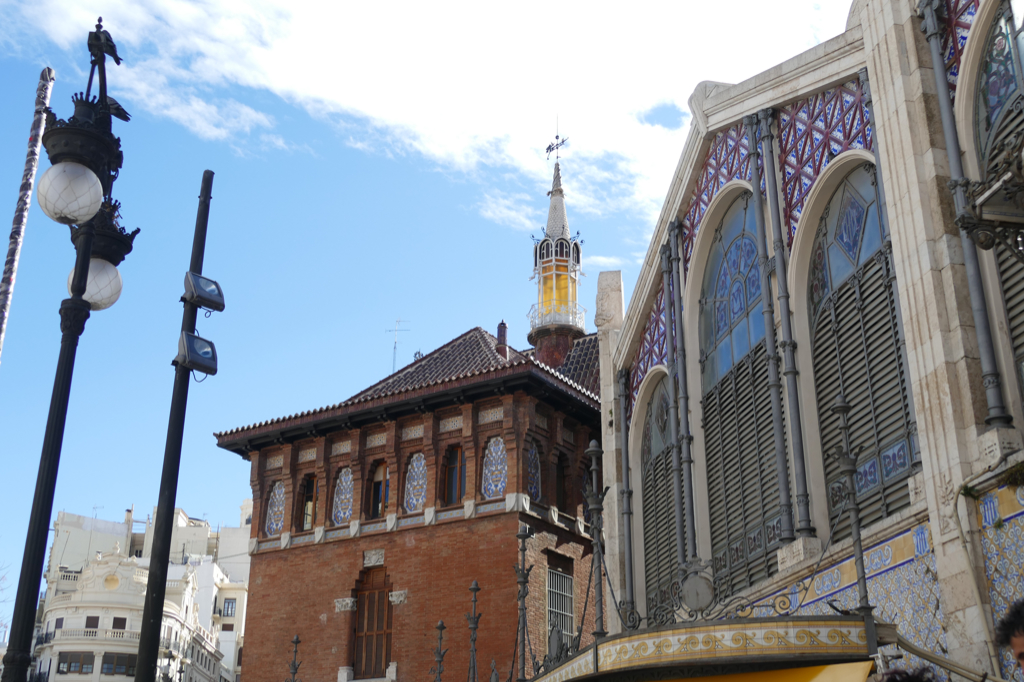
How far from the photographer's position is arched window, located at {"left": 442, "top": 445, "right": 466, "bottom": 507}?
24578 millimetres

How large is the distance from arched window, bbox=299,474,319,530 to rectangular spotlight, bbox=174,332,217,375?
18058mm

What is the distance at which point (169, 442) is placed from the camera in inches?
323

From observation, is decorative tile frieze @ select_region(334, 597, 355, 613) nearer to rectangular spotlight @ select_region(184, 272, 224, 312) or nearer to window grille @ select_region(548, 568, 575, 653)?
window grille @ select_region(548, 568, 575, 653)

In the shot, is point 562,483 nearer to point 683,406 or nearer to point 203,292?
point 683,406

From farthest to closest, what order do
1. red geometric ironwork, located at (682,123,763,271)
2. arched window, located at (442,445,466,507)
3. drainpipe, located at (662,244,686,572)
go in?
arched window, located at (442,445,466,507)
drainpipe, located at (662,244,686,572)
red geometric ironwork, located at (682,123,763,271)

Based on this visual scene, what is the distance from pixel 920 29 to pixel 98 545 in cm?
7537

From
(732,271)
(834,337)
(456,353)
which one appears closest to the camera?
(834,337)

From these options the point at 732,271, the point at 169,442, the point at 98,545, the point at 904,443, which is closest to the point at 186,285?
the point at 169,442

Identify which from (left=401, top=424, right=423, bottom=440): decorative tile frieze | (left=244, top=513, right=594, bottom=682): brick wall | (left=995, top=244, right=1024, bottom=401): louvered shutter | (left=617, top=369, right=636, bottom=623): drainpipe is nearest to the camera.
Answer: (left=995, top=244, right=1024, bottom=401): louvered shutter

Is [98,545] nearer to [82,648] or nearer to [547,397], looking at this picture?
Answer: [82,648]

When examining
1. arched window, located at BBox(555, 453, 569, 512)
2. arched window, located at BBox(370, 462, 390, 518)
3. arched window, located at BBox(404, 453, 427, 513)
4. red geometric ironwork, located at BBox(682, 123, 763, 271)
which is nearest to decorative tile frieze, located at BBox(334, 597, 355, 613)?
arched window, located at BBox(370, 462, 390, 518)

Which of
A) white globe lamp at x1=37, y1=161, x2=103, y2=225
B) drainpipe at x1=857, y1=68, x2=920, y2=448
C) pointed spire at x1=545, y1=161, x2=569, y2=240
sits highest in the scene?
pointed spire at x1=545, y1=161, x2=569, y2=240

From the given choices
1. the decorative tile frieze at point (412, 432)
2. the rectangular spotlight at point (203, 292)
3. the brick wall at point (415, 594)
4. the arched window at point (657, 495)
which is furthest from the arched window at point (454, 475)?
the rectangular spotlight at point (203, 292)

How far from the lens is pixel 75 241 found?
850cm
